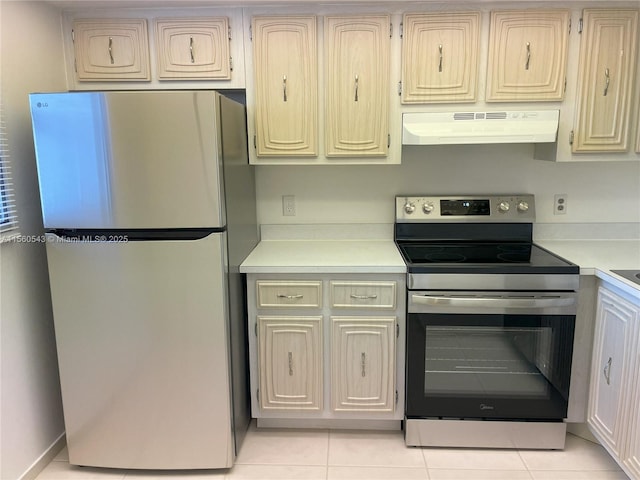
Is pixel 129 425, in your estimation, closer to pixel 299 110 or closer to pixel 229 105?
pixel 229 105

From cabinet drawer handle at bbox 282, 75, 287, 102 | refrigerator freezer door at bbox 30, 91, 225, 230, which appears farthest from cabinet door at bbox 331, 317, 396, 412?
cabinet drawer handle at bbox 282, 75, 287, 102

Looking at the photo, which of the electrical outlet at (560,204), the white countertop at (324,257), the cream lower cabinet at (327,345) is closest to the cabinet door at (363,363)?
the cream lower cabinet at (327,345)

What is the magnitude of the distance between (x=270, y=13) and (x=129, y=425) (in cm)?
195

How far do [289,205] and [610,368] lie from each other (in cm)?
171

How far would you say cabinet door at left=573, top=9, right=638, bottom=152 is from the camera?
7.06ft

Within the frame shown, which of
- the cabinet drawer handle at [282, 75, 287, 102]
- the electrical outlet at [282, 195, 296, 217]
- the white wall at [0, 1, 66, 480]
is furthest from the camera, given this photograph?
the electrical outlet at [282, 195, 296, 217]

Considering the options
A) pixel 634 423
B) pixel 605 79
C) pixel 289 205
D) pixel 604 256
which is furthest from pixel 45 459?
pixel 605 79

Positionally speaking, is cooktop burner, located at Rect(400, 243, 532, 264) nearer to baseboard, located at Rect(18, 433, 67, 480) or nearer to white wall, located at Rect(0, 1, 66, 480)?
white wall, located at Rect(0, 1, 66, 480)

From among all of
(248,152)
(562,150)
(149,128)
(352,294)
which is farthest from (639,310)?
(149,128)

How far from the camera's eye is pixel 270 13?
221 cm

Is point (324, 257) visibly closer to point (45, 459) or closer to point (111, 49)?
point (111, 49)

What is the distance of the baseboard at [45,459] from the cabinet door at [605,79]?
2.81 meters

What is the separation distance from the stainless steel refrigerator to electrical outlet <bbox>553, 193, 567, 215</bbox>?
5.58 feet

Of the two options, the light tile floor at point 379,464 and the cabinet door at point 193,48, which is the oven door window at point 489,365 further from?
the cabinet door at point 193,48
